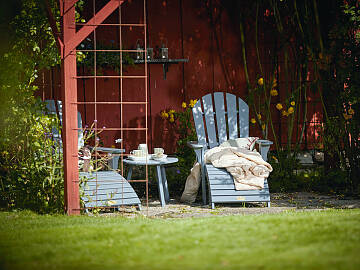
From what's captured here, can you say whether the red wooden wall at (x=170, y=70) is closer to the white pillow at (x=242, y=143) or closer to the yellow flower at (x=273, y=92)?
the yellow flower at (x=273, y=92)

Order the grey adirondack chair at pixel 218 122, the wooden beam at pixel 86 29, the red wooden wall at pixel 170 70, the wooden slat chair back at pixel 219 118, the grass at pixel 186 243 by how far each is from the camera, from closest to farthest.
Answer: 1. the grass at pixel 186 243
2. the wooden beam at pixel 86 29
3. the grey adirondack chair at pixel 218 122
4. the wooden slat chair back at pixel 219 118
5. the red wooden wall at pixel 170 70

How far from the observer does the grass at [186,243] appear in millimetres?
2588

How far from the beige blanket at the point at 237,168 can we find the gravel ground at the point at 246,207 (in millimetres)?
202

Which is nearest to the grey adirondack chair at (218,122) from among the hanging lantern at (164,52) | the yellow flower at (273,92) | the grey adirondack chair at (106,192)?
the yellow flower at (273,92)

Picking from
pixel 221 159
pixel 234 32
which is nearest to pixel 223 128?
pixel 221 159

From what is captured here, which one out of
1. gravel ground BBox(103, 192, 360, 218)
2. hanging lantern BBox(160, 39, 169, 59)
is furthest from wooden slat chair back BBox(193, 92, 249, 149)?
gravel ground BBox(103, 192, 360, 218)

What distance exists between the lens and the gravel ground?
449cm

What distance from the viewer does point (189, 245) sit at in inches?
116

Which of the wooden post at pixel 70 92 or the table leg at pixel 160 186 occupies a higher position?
the wooden post at pixel 70 92

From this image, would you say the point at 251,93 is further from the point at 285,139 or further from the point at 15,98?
the point at 15,98

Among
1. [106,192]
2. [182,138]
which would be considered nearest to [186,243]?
[106,192]

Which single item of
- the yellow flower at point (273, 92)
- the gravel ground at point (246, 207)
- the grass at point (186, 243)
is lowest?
the gravel ground at point (246, 207)

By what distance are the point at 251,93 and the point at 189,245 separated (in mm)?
3420

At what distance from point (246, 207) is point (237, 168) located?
1.27 ft
